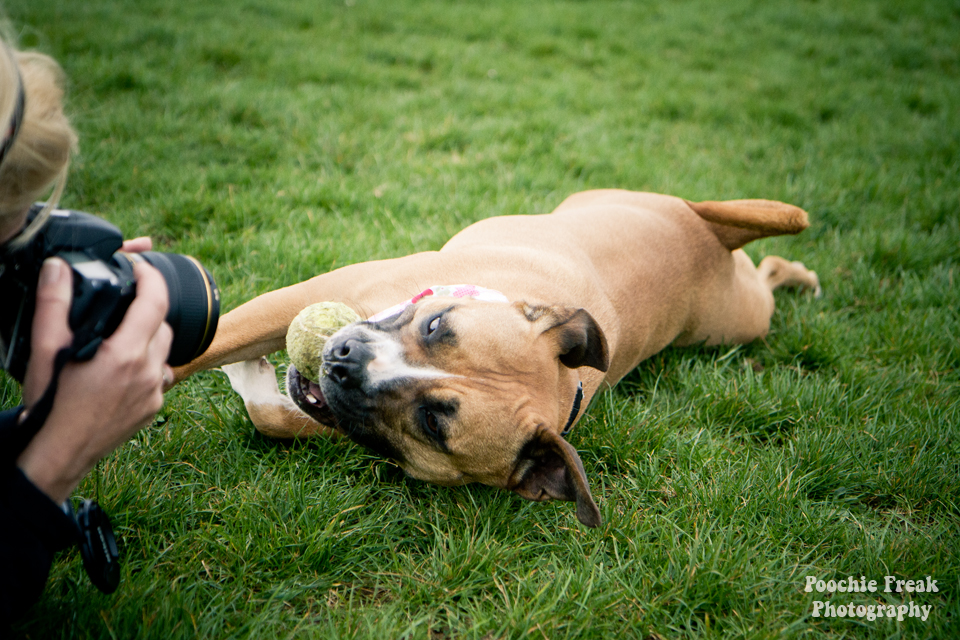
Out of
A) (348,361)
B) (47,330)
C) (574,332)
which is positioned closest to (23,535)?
(47,330)

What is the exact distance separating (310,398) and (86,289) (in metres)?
1.30

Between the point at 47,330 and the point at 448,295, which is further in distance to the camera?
the point at 448,295

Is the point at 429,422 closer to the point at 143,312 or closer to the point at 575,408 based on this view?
the point at 575,408

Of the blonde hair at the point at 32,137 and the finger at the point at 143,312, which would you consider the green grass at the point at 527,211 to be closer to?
the finger at the point at 143,312

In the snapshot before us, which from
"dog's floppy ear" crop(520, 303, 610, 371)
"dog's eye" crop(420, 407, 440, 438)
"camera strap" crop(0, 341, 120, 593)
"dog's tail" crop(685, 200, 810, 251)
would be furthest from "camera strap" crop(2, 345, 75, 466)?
"dog's tail" crop(685, 200, 810, 251)

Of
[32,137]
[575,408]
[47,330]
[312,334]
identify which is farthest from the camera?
[575,408]

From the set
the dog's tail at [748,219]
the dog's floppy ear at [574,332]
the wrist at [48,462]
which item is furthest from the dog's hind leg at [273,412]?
the dog's tail at [748,219]

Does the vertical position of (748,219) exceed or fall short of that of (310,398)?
it exceeds it

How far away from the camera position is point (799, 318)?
14.5ft

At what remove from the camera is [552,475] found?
8.64 ft

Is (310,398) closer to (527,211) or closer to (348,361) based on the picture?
(348,361)

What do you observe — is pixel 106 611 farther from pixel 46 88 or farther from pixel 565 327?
pixel 565 327

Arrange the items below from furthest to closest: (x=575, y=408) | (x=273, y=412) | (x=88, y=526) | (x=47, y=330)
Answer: (x=575, y=408)
(x=273, y=412)
(x=88, y=526)
(x=47, y=330)

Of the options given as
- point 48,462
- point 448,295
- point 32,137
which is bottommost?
point 448,295
